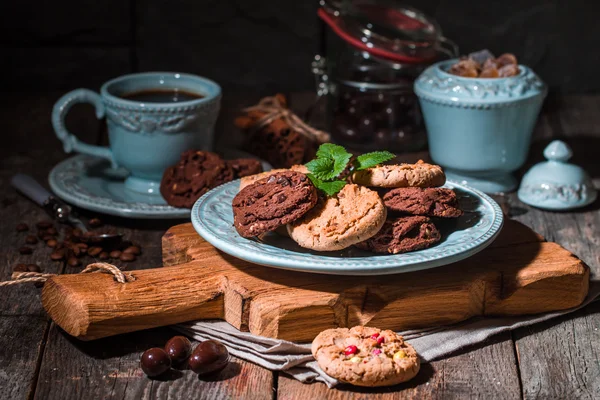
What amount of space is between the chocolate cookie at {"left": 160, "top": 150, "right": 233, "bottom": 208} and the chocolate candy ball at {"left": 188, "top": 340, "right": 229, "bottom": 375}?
0.52m

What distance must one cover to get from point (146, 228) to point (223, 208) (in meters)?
0.34

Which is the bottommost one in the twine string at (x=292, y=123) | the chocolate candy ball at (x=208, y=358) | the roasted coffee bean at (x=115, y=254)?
the roasted coffee bean at (x=115, y=254)

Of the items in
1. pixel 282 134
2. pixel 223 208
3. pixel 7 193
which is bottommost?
pixel 7 193

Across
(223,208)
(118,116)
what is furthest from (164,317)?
(118,116)

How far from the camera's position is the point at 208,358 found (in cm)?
122

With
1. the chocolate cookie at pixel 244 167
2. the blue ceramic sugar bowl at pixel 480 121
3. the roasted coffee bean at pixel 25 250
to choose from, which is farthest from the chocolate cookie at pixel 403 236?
the roasted coffee bean at pixel 25 250

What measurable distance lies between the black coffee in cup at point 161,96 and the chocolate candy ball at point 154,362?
81 centimetres

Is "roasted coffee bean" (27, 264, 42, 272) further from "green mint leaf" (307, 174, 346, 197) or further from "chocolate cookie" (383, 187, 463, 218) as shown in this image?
"chocolate cookie" (383, 187, 463, 218)

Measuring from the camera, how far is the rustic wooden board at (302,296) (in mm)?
1275

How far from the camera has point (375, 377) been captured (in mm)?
1171

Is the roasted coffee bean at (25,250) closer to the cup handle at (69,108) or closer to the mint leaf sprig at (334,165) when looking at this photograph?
the cup handle at (69,108)

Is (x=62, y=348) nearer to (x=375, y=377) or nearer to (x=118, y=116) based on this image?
(x=375, y=377)

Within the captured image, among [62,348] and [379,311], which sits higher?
[379,311]

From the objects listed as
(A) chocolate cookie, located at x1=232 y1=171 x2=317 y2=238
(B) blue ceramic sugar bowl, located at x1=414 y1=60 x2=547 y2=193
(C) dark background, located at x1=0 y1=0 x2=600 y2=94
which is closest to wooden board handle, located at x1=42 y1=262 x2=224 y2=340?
(A) chocolate cookie, located at x1=232 y1=171 x2=317 y2=238
